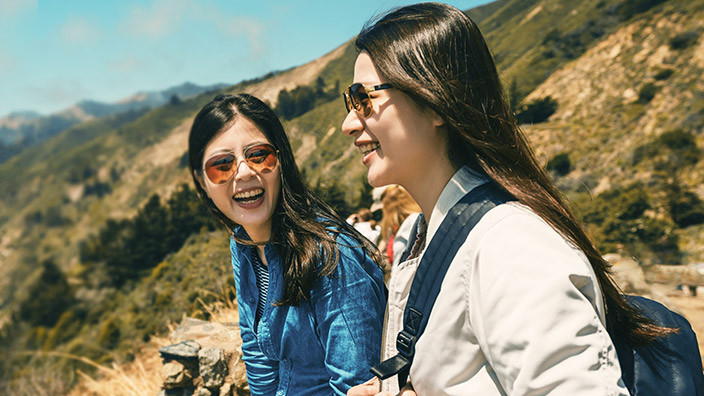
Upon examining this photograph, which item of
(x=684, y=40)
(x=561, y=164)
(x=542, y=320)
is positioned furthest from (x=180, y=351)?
(x=684, y=40)

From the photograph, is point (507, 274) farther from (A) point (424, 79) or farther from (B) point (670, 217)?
(B) point (670, 217)

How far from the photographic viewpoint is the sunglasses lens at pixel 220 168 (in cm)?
182

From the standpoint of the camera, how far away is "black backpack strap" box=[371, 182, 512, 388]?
0.96 metres

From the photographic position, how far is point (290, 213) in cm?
178

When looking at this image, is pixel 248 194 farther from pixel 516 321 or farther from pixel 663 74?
pixel 663 74

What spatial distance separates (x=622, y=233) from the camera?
13922 mm

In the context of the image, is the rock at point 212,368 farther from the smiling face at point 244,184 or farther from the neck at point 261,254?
the smiling face at point 244,184

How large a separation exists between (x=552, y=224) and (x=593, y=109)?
2723cm

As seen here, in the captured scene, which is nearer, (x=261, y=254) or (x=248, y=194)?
(x=248, y=194)

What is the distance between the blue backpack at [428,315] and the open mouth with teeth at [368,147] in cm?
28

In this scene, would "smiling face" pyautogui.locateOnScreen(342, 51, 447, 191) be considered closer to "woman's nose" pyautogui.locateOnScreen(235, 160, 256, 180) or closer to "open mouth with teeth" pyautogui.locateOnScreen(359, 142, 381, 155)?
"open mouth with teeth" pyautogui.locateOnScreen(359, 142, 381, 155)

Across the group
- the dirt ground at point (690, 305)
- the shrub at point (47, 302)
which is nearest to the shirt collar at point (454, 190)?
the dirt ground at point (690, 305)

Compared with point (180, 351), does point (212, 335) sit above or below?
below

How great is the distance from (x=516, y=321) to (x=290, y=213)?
45.3 inches
